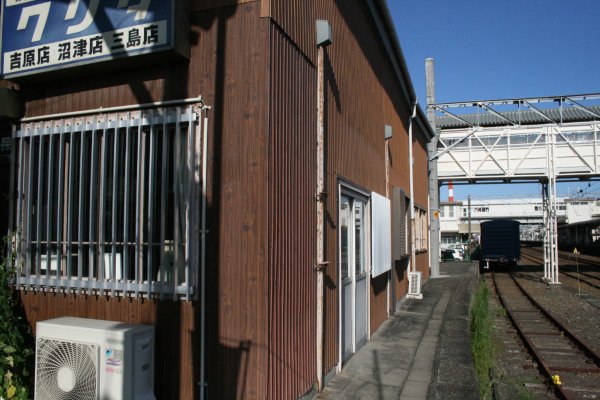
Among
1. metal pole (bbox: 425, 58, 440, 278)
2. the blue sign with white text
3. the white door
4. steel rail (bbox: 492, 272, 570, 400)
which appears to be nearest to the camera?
the blue sign with white text

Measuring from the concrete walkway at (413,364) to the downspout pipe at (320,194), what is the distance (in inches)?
21.7

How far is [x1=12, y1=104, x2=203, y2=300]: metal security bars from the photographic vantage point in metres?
4.20

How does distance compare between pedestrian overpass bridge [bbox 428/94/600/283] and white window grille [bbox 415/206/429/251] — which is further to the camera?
pedestrian overpass bridge [bbox 428/94/600/283]

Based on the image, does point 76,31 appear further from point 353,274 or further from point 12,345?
point 353,274

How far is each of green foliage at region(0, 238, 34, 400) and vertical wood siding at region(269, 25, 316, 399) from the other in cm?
223

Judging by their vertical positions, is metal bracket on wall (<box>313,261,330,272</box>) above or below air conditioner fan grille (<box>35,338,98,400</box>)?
above

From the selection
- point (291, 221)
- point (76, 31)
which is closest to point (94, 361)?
point (291, 221)

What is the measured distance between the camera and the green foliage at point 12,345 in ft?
13.8

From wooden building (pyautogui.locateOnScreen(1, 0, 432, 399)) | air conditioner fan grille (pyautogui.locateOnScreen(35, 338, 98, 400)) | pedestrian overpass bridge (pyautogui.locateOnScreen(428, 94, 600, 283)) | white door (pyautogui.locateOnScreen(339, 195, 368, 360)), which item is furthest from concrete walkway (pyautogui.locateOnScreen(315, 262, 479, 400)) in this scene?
pedestrian overpass bridge (pyautogui.locateOnScreen(428, 94, 600, 283))

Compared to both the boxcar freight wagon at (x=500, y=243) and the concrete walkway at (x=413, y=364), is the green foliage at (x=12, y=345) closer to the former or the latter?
the concrete walkway at (x=413, y=364)

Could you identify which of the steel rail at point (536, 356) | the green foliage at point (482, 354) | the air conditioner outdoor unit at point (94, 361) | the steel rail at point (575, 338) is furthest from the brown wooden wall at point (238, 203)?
the steel rail at point (575, 338)

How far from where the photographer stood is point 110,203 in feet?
14.8

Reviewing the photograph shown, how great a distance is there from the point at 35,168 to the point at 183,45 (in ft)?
6.82

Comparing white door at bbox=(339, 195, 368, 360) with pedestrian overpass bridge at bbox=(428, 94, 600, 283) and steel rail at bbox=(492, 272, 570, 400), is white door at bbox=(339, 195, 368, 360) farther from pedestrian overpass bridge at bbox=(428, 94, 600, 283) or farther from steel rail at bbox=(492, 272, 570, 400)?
pedestrian overpass bridge at bbox=(428, 94, 600, 283)
